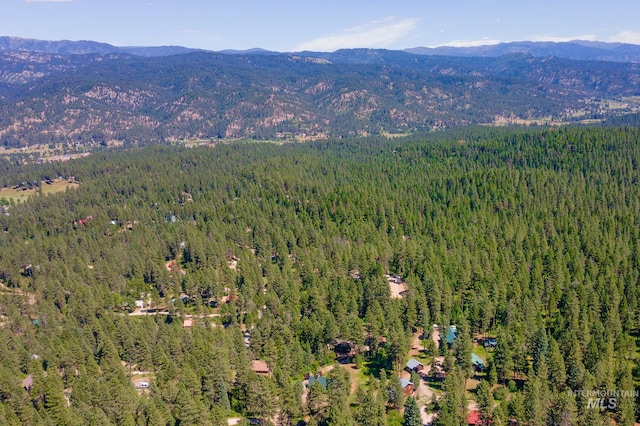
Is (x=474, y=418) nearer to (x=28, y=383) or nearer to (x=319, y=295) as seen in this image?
(x=319, y=295)

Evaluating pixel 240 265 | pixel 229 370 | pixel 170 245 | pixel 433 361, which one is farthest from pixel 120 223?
pixel 433 361

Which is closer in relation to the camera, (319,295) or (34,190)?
(319,295)

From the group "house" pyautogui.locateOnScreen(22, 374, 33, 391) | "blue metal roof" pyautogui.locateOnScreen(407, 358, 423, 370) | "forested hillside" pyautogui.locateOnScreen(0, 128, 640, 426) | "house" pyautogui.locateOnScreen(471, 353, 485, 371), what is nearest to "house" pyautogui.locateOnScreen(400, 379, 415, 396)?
"forested hillside" pyautogui.locateOnScreen(0, 128, 640, 426)

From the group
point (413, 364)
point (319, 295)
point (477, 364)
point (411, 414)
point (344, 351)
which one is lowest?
point (344, 351)

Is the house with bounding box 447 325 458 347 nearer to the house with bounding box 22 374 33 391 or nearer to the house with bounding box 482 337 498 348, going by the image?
the house with bounding box 482 337 498 348

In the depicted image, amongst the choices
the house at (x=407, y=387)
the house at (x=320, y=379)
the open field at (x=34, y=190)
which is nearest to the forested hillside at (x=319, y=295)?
the house at (x=320, y=379)

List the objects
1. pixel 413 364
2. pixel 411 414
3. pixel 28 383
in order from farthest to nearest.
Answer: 1. pixel 413 364
2. pixel 28 383
3. pixel 411 414

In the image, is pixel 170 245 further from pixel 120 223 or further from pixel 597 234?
pixel 597 234

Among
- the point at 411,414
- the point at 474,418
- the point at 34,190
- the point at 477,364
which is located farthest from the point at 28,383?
the point at 34,190
